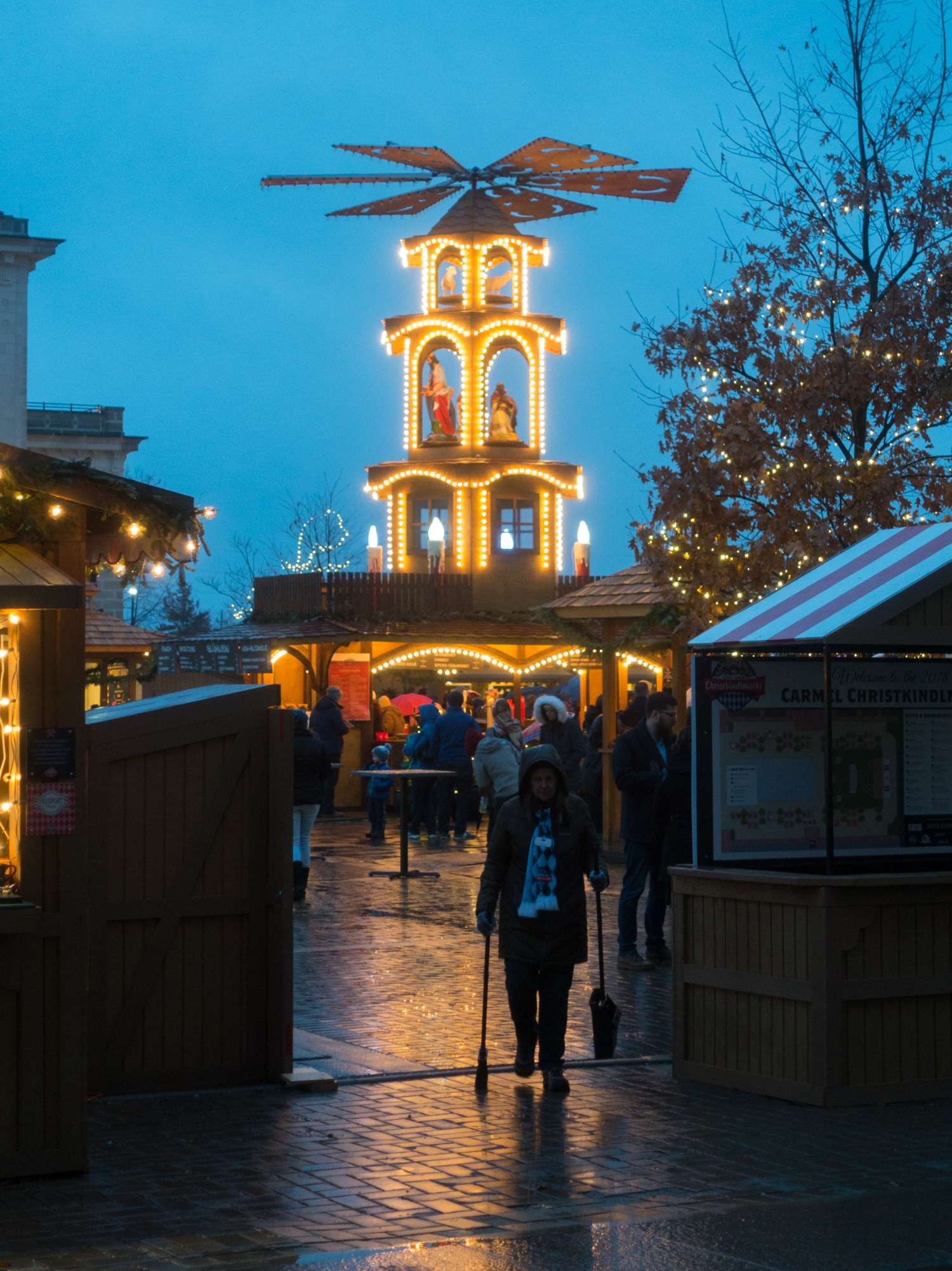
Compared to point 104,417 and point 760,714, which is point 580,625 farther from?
point 104,417

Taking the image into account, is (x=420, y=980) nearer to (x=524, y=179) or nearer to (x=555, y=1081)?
(x=555, y=1081)

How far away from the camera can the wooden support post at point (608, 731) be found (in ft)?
67.3

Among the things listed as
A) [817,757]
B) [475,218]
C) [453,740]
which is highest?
[475,218]

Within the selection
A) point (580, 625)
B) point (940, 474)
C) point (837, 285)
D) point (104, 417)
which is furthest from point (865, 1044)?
point (104, 417)

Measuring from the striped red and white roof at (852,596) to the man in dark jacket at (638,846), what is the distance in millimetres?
3070

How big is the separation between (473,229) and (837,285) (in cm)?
1952

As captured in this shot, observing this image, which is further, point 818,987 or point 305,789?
point 305,789

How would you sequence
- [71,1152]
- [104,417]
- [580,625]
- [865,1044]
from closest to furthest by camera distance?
1. [71,1152]
2. [865,1044]
3. [580,625]
4. [104,417]

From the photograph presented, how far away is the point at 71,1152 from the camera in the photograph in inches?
260

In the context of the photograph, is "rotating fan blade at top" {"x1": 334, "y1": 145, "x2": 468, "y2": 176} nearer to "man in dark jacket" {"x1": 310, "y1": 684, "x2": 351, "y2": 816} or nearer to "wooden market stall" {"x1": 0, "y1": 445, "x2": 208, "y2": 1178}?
"man in dark jacket" {"x1": 310, "y1": 684, "x2": 351, "y2": 816}

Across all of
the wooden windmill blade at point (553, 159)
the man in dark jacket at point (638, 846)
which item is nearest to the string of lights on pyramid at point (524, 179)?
the wooden windmill blade at point (553, 159)

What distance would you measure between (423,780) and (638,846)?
11395 millimetres

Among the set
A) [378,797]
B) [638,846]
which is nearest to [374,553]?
[378,797]

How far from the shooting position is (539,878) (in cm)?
839
